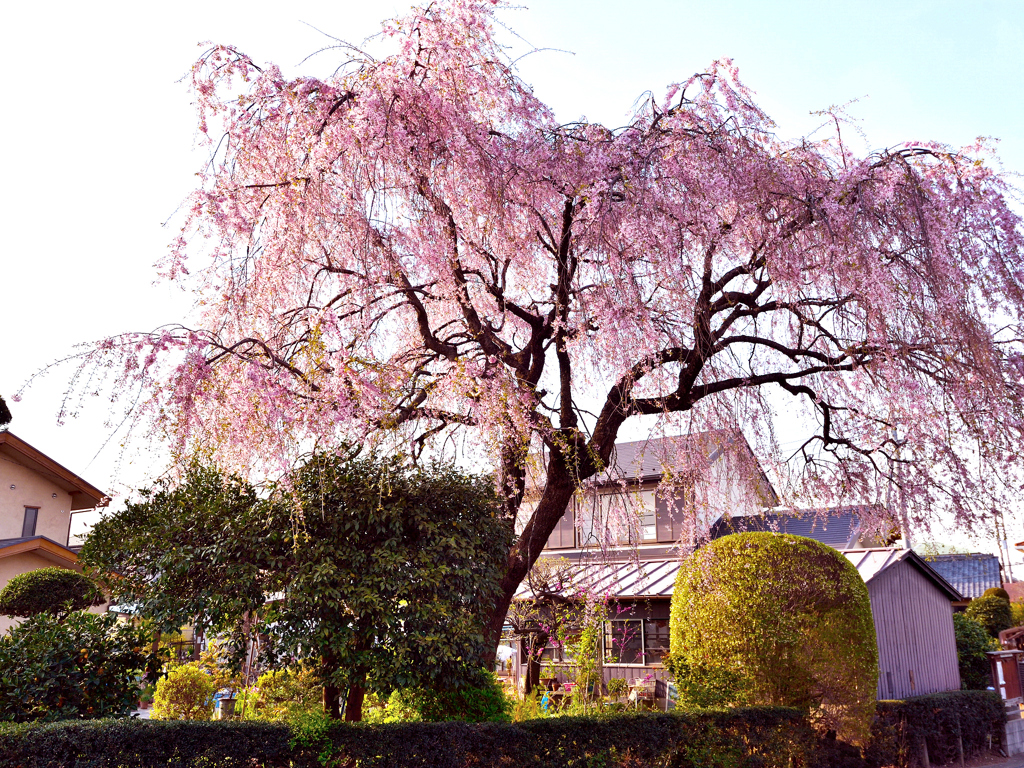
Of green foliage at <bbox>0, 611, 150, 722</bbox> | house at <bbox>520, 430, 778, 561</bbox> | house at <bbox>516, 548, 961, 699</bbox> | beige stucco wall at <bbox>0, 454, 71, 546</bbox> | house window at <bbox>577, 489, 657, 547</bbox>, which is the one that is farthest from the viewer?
beige stucco wall at <bbox>0, 454, 71, 546</bbox>

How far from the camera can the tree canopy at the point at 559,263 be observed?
22.0 ft

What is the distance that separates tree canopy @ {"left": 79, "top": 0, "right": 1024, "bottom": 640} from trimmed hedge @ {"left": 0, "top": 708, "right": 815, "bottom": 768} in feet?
5.20

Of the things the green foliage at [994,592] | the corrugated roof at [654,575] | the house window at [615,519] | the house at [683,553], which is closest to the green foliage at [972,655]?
the house at [683,553]

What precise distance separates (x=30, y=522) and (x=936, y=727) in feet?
67.3

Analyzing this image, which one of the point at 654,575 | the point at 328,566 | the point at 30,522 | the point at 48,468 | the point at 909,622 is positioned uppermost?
the point at 48,468

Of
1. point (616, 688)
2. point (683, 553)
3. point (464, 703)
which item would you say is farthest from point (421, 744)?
point (616, 688)

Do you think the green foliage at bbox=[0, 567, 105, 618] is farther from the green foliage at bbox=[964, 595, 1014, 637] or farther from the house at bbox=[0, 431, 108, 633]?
the green foliage at bbox=[964, 595, 1014, 637]

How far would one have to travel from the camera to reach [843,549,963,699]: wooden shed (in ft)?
40.2

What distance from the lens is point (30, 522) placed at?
1941 cm

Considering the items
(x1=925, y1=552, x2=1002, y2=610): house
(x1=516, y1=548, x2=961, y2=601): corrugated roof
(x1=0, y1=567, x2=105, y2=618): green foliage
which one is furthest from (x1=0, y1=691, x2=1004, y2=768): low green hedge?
(x1=925, y1=552, x2=1002, y2=610): house

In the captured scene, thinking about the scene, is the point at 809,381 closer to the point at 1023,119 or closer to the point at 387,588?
the point at 1023,119

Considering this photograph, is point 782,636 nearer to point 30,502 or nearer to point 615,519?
point 615,519

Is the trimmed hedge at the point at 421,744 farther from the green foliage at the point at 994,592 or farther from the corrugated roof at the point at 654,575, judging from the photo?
the green foliage at the point at 994,592

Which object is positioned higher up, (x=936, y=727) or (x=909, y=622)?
(x=909, y=622)
